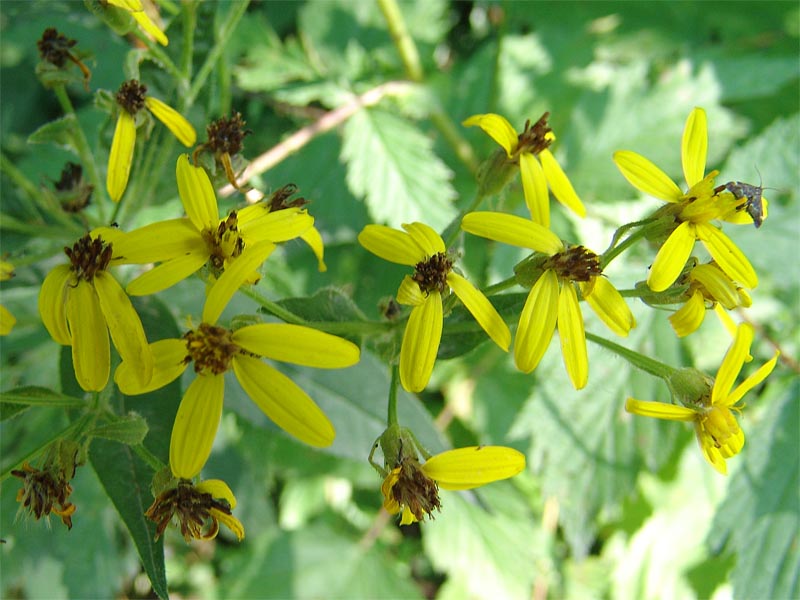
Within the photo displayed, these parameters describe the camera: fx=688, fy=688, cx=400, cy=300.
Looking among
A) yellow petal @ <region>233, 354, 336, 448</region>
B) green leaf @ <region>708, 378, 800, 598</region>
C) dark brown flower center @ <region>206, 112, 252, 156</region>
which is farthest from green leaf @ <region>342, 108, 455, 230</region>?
green leaf @ <region>708, 378, 800, 598</region>

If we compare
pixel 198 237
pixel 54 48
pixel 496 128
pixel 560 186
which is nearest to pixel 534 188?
pixel 560 186

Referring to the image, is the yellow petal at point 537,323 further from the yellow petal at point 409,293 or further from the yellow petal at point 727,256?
the yellow petal at point 727,256

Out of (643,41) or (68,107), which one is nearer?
(68,107)

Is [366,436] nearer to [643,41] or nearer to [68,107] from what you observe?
[68,107]

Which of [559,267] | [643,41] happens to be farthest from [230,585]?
[643,41]

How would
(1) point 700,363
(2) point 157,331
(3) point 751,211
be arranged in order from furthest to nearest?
(1) point 700,363
(2) point 157,331
(3) point 751,211

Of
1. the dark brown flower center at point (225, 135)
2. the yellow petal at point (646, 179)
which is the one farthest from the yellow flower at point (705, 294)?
the dark brown flower center at point (225, 135)

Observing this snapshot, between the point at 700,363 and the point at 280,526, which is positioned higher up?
the point at 700,363
